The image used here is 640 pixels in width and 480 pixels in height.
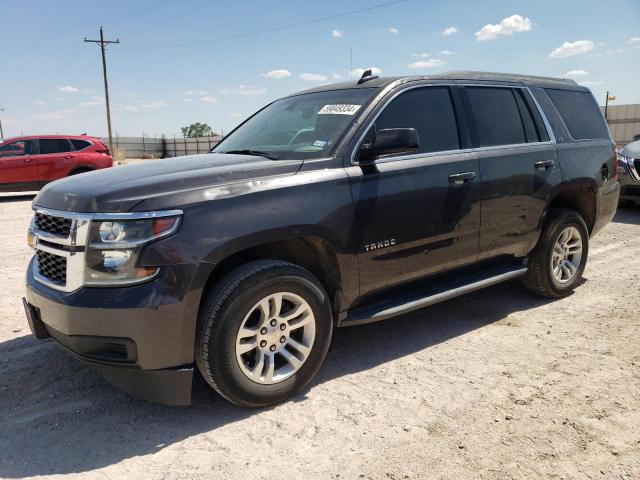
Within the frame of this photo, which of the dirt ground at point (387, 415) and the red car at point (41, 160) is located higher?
the red car at point (41, 160)

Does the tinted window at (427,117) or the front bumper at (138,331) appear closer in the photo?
the front bumper at (138,331)

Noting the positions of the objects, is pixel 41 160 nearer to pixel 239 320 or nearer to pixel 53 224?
pixel 53 224

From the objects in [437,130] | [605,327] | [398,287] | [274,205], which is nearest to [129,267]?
[274,205]

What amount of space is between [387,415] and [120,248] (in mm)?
1707

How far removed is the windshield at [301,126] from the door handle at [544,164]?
169 cm

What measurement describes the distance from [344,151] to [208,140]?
41360 millimetres

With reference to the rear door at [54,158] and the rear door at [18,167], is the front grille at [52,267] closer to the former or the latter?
the rear door at [54,158]

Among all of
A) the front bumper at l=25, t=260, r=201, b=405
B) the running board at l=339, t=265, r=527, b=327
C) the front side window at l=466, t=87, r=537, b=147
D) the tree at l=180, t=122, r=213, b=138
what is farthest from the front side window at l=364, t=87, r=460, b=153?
the tree at l=180, t=122, r=213, b=138

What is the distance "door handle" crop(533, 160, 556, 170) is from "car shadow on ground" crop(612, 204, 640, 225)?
5.36 meters

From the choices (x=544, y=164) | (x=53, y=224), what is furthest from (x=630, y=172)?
(x=53, y=224)

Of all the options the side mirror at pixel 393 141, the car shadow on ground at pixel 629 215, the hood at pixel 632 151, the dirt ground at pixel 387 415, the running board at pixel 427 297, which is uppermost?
the side mirror at pixel 393 141

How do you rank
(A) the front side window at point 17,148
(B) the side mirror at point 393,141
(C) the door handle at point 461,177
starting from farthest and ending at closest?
(A) the front side window at point 17,148 → (C) the door handle at point 461,177 → (B) the side mirror at point 393,141

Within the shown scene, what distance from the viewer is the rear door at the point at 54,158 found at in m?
14.3

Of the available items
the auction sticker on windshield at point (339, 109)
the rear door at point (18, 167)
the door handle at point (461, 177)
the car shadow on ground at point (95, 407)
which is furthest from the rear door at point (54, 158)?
the door handle at point (461, 177)
